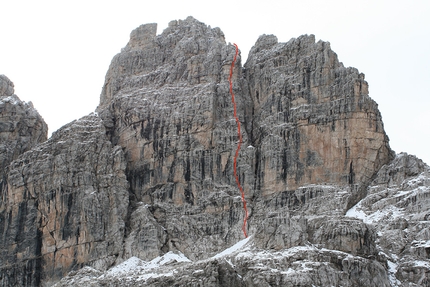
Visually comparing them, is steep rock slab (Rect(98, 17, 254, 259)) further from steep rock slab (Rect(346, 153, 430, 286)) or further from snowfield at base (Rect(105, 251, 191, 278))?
steep rock slab (Rect(346, 153, 430, 286))

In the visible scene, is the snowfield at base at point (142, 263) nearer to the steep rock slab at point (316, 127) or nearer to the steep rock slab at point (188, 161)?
the steep rock slab at point (188, 161)

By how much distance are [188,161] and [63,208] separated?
21.5m

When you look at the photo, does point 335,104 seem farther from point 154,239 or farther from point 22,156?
point 22,156

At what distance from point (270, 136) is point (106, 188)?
90.7 ft

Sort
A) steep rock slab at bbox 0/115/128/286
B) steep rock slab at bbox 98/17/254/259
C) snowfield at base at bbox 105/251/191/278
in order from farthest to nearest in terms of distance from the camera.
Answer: steep rock slab at bbox 0/115/128/286, steep rock slab at bbox 98/17/254/259, snowfield at base at bbox 105/251/191/278

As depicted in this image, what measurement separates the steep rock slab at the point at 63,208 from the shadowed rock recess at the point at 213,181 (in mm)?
207

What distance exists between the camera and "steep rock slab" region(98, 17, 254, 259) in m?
182

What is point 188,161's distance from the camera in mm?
190125

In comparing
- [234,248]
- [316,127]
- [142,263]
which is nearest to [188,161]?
[234,248]

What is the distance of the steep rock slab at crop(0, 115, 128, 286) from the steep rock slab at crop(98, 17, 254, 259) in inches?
166

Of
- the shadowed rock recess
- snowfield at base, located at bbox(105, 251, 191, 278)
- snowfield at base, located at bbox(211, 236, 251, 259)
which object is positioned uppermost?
the shadowed rock recess

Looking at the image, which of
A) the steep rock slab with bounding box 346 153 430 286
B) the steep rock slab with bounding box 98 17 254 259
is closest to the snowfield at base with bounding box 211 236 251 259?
the steep rock slab with bounding box 98 17 254 259

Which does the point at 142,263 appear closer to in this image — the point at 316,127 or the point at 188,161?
the point at 188,161

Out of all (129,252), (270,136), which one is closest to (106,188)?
(129,252)
